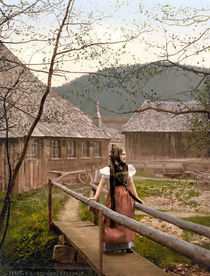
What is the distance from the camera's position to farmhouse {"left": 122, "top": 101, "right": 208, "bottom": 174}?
83.8 ft

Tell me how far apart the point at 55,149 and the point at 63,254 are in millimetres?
9898

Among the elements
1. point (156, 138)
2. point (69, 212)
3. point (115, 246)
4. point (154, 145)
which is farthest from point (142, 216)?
point (156, 138)

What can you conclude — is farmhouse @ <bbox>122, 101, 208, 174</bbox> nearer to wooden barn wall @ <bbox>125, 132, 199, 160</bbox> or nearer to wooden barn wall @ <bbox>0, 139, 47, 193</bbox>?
wooden barn wall @ <bbox>125, 132, 199, 160</bbox>

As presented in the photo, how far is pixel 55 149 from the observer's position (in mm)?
16750

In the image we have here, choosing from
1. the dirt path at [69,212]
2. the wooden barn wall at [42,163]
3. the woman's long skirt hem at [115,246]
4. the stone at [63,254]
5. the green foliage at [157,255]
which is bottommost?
the green foliage at [157,255]

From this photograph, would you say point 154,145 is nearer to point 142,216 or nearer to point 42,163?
point 42,163

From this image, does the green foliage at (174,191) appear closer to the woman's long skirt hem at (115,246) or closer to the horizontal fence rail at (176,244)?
the woman's long skirt hem at (115,246)

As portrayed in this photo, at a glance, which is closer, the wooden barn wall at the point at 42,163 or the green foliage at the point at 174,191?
the wooden barn wall at the point at 42,163

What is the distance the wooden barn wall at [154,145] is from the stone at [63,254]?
62.2 feet

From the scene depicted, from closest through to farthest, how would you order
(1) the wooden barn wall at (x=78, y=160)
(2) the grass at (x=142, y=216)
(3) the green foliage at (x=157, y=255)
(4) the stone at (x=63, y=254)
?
1. (4) the stone at (x=63, y=254)
2. (3) the green foliage at (x=157, y=255)
3. (2) the grass at (x=142, y=216)
4. (1) the wooden barn wall at (x=78, y=160)

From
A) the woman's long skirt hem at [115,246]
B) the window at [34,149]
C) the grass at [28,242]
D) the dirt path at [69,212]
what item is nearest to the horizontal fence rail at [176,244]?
the woman's long skirt hem at [115,246]

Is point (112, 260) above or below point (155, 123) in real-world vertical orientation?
below

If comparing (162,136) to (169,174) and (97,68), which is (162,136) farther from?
(97,68)

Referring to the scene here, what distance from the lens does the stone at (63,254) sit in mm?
7116
